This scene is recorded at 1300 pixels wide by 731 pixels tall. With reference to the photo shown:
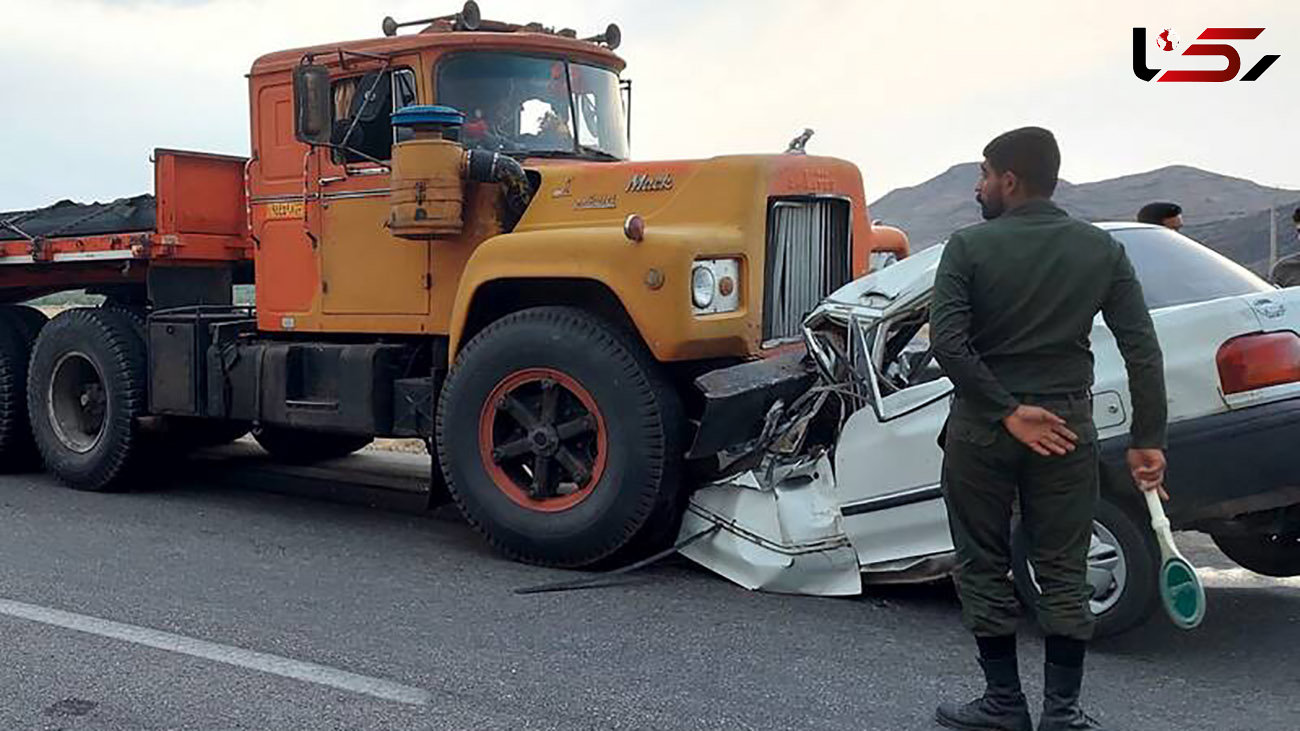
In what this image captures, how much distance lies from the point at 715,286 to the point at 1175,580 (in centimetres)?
254

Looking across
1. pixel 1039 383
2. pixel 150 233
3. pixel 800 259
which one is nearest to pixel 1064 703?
pixel 1039 383

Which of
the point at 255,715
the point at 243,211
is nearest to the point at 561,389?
the point at 255,715

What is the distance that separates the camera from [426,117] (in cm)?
634

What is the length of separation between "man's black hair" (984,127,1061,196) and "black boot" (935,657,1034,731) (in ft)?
4.75

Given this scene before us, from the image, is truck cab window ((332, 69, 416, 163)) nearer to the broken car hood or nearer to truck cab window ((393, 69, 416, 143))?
truck cab window ((393, 69, 416, 143))

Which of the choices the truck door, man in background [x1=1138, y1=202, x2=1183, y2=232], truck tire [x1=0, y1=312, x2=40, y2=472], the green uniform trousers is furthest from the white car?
truck tire [x1=0, y1=312, x2=40, y2=472]

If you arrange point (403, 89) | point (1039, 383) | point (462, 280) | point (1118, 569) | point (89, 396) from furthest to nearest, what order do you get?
point (89, 396)
point (403, 89)
point (462, 280)
point (1118, 569)
point (1039, 383)

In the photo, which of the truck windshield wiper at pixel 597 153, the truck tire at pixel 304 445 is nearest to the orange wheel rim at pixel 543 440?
the truck windshield wiper at pixel 597 153

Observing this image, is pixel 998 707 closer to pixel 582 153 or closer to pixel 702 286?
pixel 702 286

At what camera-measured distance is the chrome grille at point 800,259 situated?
6.21m

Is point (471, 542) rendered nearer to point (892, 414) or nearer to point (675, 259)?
point (675, 259)

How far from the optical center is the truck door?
6875 millimetres

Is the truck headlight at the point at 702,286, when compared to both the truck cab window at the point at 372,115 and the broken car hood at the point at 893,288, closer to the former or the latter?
the broken car hood at the point at 893,288

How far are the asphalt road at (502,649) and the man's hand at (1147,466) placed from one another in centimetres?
79
